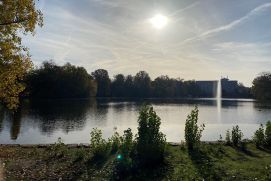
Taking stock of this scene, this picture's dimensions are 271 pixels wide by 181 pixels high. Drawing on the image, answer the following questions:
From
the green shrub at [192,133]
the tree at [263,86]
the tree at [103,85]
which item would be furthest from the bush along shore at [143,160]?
the tree at [103,85]

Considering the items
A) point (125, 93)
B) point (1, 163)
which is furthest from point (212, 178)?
point (125, 93)

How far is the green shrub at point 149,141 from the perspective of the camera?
16344 millimetres

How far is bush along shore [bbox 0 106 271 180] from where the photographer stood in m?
14.4

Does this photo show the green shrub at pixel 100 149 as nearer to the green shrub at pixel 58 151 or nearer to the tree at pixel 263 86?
the green shrub at pixel 58 151

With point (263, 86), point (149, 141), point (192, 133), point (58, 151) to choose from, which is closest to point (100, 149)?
point (58, 151)

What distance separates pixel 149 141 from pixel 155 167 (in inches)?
56.2

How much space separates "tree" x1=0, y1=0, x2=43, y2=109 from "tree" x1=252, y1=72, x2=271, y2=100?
136 meters

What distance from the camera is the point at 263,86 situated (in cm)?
14300

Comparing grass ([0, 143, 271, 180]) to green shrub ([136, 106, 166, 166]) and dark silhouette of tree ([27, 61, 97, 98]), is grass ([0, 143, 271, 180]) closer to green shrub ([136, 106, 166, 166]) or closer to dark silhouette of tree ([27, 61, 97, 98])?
green shrub ([136, 106, 166, 166])

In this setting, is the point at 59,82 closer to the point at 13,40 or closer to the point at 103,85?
the point at 103,85

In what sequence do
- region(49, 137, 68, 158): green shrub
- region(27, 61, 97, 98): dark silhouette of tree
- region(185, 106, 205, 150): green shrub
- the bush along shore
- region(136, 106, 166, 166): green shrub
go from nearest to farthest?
the bush along shore < region(136, 106, 166, 166): green shrub < region(49, 137, 68, 158): green shrub < region(185, 106, 205, 150): green shrub < region(27, 61, 97, 98): dark silhouette of tree

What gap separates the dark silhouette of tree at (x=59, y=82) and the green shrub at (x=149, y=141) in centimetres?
11907

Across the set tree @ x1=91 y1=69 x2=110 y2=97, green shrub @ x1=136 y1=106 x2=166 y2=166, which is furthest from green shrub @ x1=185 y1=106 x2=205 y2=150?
tree @ x1=91 y1=69 x2=110 y2=97

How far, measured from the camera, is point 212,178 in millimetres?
13523
